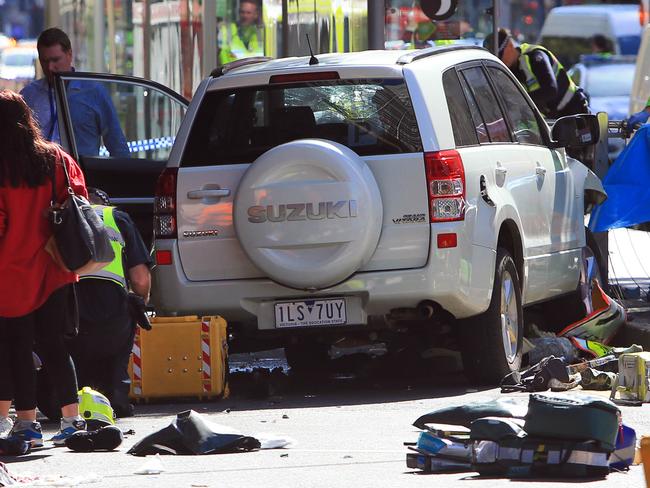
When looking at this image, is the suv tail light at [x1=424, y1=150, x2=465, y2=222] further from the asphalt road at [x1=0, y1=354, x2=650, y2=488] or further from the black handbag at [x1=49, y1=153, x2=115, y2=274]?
the black handbag at [x1=49, y1=153, x2=115, y2=274]

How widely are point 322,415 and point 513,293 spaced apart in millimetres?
1676

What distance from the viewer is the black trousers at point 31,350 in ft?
25.8

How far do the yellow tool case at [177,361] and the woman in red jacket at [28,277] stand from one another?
158 cm

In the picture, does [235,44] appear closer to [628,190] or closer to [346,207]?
[628,190]

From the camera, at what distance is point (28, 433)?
25.5 feet

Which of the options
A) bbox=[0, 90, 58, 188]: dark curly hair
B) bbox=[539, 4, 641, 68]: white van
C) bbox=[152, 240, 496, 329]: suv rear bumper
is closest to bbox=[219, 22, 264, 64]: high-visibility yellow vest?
bbox=[152, 240, 496, 329]: suv rear bumper

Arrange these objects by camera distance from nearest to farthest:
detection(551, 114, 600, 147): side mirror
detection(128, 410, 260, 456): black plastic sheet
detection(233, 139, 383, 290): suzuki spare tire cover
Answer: detection(128, 410, 260, 456): black plastic sheet, detection(233, 139, 383, 290): suzuki spare tire cover, detection(551, 114, 600, 147): side mirror

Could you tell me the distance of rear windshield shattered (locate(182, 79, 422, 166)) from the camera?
9.34 meters

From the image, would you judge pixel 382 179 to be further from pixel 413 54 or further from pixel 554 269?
pixel 554 269

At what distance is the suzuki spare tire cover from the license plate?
0.11 meters

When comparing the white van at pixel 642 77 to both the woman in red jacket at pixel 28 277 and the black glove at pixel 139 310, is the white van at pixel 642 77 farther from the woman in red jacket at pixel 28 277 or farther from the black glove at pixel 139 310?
the woman in red jacket at pixel 28 277

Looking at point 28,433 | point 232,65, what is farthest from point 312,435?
point 232,65

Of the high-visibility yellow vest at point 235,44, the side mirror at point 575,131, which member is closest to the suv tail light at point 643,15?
the high-visibility yellow vest at point 235,44

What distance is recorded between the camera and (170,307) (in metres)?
9.70
